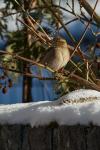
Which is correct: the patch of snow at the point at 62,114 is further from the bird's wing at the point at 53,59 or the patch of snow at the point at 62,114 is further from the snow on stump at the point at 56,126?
the bird's wing at the point at 53,59

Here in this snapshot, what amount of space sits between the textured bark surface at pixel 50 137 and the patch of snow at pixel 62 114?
3cm

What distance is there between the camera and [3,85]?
244 cm

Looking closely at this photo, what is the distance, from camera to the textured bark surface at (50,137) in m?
1.84

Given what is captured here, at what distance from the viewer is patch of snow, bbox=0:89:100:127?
1833 mm

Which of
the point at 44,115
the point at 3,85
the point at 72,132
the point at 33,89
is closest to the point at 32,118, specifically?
the point at 44,115

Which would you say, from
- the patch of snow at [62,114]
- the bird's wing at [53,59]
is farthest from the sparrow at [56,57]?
the patch of snow at [62,114]

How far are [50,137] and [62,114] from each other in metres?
0.13

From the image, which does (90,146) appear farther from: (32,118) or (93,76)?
(93,76)

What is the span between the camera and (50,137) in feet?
6.58

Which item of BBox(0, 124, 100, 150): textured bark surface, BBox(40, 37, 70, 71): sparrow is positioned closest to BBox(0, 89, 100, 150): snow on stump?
BBox(0, 124, 100, 150): textured bark surface

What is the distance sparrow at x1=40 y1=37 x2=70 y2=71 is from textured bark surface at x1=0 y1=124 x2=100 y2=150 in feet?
0.80

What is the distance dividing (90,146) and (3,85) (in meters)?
0.75

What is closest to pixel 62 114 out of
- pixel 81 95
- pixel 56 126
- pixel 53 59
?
pixel 56 126

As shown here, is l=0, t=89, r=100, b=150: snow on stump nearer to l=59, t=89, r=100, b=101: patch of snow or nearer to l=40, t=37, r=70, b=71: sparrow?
l=59, t=89, r=100, b=101: patch of snow
